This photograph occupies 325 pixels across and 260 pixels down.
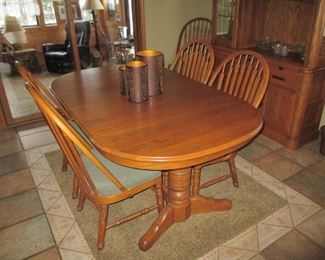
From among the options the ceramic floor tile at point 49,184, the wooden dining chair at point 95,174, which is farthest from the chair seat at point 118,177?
the ceramic floor tile at point 49,184

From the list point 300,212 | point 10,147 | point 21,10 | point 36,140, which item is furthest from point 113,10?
point 300,212

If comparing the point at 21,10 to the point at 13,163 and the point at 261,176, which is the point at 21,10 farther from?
the point at 261,176

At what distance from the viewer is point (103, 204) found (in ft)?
4.60

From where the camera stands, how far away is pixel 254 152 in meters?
→ 2.48

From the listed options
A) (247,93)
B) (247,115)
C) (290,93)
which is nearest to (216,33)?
(290,93)

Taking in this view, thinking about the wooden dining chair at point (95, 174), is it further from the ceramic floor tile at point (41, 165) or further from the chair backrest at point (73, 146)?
the ceramic floor tile at point (41, 165)

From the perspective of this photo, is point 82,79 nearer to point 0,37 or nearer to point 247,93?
point 247,93

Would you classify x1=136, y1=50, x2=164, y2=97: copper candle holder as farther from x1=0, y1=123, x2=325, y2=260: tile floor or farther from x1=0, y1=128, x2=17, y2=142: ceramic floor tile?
x1=0, y1=128, x2=17, y2=142: ceramic floor tile

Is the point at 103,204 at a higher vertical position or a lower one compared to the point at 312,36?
lower

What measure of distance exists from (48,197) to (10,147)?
0.96m

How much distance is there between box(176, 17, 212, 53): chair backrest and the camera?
3.65 meters

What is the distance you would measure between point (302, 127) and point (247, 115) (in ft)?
4.34

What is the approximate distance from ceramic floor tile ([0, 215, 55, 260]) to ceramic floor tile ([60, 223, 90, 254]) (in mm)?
75

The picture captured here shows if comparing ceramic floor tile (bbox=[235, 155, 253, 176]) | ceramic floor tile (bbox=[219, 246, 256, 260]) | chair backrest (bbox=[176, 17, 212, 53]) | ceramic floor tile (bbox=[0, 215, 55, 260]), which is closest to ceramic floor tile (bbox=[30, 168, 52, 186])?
ceramic floor tile (bbox=[0, 215, 55, 260])
